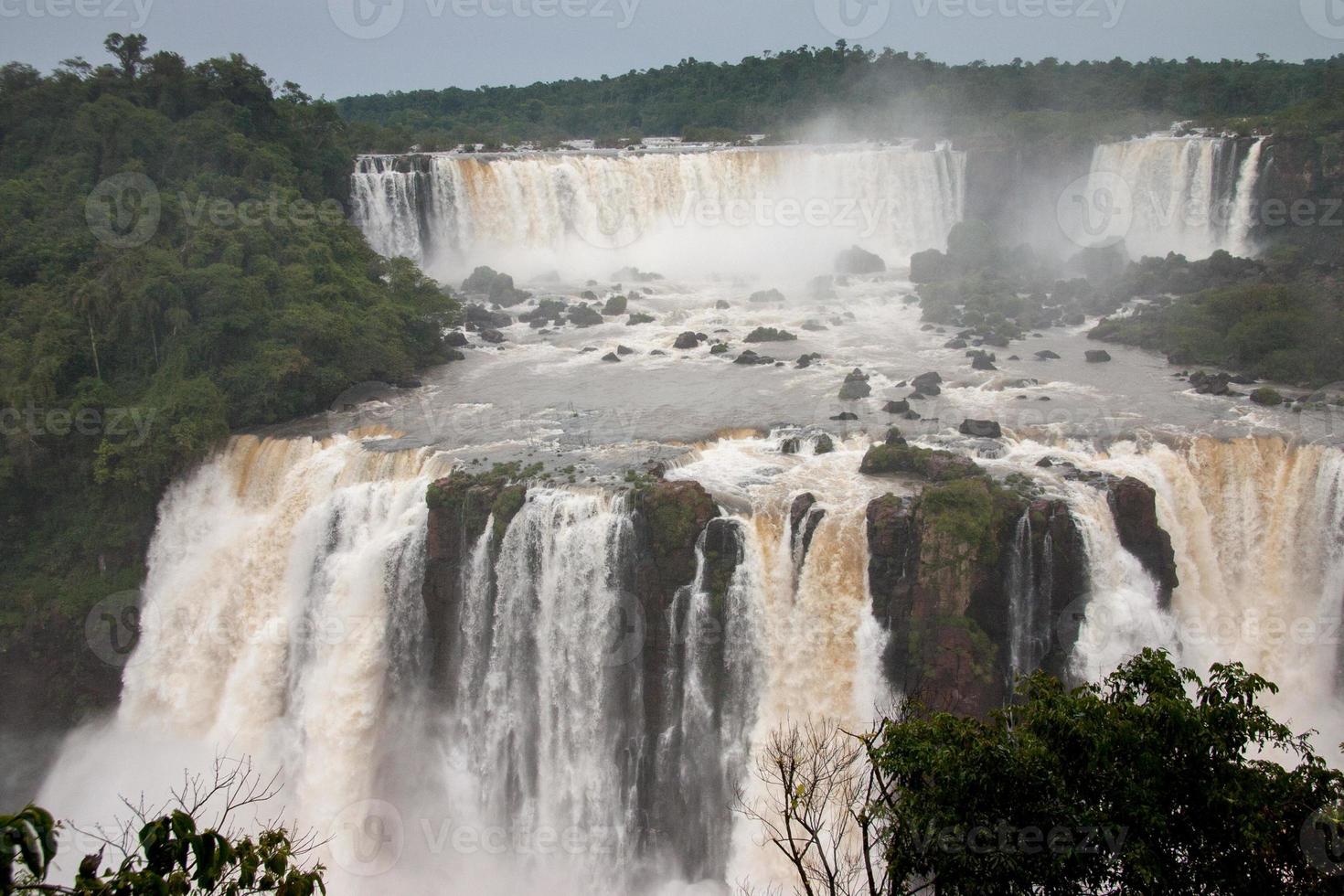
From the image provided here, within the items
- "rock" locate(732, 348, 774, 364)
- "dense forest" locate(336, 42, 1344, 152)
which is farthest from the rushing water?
"dense forest" locate(336, 42, 1344, 152)

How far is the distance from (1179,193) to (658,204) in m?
19.9

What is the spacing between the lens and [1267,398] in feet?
69.9

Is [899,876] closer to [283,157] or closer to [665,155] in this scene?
[283,157]

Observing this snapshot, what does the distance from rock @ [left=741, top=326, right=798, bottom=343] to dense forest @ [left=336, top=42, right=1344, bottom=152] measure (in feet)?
63.5

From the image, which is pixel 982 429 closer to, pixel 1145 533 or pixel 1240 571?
pixel 1145 533

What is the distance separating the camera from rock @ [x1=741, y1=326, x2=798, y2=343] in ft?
96.7

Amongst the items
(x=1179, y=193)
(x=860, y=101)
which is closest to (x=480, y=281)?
(x=1179, y=193)

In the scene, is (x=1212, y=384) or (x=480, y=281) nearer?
(x=1212, y=384)

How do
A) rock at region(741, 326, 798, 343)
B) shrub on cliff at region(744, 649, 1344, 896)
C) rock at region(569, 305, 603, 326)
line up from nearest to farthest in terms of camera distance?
1. shrub on cliff at region(744, 649, 1344, 896)
2. rock at region(741, 326, 798, 343)
3. rock at region(569, 305, 603, 326)

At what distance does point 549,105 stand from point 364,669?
5408 cm

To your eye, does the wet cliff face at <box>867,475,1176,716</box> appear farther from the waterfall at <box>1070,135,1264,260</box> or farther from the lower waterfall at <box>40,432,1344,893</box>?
the waterfall at <box>1070,135,1264,260</box>

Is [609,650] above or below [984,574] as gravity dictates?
below

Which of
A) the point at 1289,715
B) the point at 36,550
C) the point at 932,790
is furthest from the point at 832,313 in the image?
the point at 932,790

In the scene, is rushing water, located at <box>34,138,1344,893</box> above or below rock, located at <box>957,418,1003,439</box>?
below
